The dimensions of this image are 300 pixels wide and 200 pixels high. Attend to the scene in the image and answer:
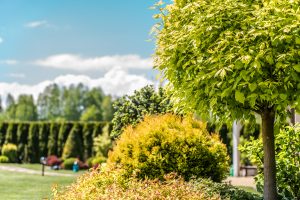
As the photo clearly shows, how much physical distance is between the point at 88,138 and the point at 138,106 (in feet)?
59.6

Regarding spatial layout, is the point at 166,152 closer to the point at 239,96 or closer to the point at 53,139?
the point at 239,96

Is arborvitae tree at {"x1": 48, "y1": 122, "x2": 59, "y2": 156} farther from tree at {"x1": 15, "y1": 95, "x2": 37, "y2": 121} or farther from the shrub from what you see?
tree at {"x1": 15, "y1": 95, "x2": 37, "y2": 121}

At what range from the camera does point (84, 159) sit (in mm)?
30984

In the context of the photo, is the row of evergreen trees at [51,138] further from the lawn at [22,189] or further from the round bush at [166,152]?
the round bush at [166,152]

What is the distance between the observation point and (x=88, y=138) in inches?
1232

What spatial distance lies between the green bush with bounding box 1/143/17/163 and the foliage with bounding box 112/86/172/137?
21.0 meters

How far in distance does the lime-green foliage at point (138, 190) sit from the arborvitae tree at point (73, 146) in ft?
70.0

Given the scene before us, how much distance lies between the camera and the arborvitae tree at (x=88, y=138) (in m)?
31.2

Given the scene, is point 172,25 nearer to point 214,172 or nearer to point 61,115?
point 214,172

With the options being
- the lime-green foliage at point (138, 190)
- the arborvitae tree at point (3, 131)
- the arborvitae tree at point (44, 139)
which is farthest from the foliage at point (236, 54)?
the arborvitae tree at point (3, 131)

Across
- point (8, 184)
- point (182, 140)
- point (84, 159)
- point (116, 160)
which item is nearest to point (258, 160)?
point (182, 140)

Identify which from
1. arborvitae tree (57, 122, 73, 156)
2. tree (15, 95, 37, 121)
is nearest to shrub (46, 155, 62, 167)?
arborvitae tree (57, 122, 73, 156)

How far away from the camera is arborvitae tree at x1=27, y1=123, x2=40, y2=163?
109 ft

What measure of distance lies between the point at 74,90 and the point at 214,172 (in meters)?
88.7
